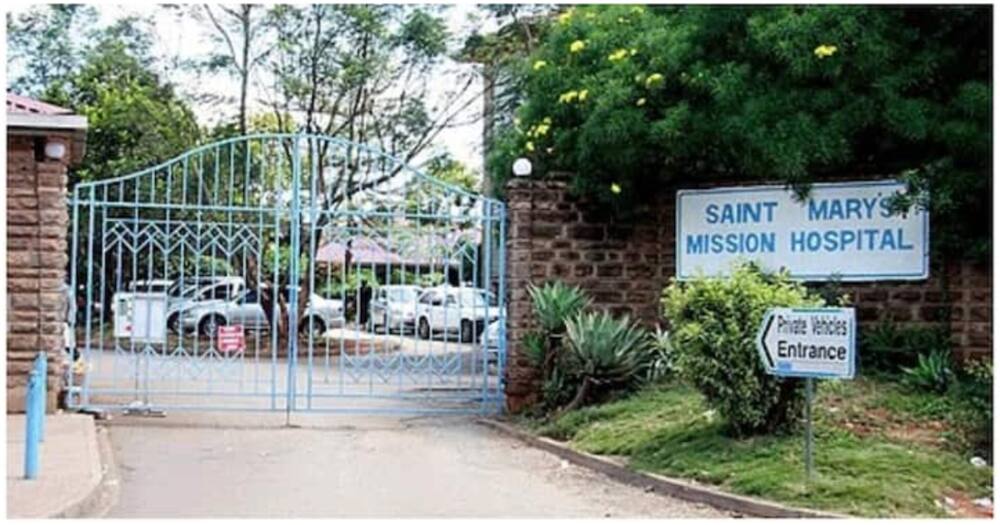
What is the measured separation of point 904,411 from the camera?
392 inches

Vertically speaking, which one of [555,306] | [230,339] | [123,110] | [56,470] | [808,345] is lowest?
[56,470]

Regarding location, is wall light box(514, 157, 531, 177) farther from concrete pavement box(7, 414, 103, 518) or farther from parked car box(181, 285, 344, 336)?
parked car box(181, 285, 344, 336)

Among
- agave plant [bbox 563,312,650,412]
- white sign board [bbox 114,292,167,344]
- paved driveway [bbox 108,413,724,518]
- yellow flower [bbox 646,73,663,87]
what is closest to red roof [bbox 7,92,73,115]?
white sign board [bbox 114,292,167,344]

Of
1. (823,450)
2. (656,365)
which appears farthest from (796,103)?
(823,450)

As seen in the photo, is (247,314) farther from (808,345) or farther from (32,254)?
(808,345)

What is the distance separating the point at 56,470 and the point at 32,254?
3.92 m

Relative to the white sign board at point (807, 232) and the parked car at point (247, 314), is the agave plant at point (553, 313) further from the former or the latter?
the parked car at point (247, 314)

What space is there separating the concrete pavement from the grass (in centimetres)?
370

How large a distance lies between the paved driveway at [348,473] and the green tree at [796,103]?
3015 millimetres

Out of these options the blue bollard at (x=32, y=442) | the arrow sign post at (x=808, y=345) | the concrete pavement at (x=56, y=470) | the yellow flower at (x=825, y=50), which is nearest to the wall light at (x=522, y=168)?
the yellow flower at (x=825, y=50)

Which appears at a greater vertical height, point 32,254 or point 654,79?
point 654,79

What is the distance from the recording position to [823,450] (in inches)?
352

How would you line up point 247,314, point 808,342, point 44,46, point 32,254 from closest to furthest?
point 808,342 → point 32,254 → point 247,314 → point 44,46

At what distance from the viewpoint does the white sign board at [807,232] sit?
1163 centimetres
